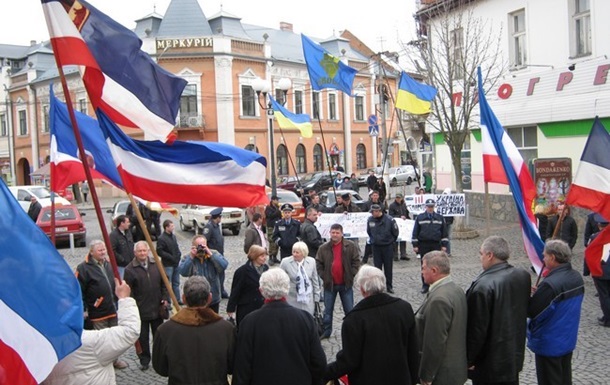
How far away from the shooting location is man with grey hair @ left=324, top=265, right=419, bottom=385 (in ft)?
15.7

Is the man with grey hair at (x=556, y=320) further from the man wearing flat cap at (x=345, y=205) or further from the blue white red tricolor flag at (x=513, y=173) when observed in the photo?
the man wearing flat cap at (x=345, y=205)

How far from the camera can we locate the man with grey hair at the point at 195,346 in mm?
4586

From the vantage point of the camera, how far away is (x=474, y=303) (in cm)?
525

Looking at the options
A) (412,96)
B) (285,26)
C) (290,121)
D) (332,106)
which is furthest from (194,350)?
(285,26)

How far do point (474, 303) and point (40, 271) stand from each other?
3.36 meters

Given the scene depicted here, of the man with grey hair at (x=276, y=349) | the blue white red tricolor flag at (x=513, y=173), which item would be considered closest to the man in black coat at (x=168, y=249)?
the blue white red tricolor flag at (x=513, y=173)

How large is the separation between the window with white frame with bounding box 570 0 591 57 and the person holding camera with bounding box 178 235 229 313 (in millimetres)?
14153

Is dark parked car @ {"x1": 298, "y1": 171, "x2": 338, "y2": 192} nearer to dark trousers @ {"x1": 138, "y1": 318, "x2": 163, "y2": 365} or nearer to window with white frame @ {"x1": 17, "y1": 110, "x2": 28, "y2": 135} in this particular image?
window with white frame @ {"x1": 17, "y1": 110, "x2": 28, "y2": 135}

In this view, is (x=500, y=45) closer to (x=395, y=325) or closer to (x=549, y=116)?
(x=549, y=116)

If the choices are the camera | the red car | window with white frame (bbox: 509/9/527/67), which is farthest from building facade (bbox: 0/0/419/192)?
the camera

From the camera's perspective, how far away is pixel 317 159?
168ft

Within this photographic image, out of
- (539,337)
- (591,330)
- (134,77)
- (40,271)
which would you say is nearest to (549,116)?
(591,330)

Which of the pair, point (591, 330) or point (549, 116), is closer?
point (591, 330)

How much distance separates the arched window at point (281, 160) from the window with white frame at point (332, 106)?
18.6 feet
